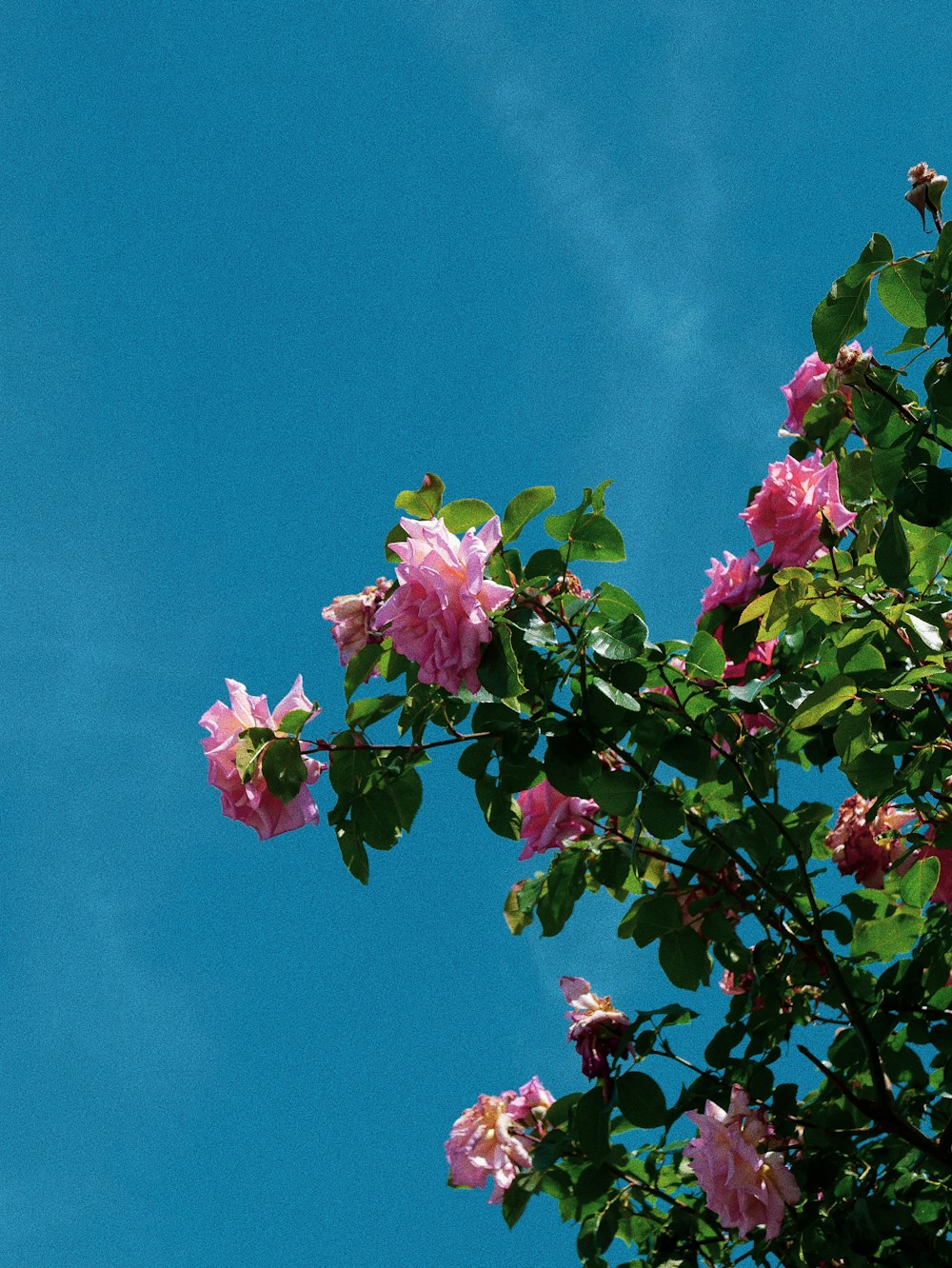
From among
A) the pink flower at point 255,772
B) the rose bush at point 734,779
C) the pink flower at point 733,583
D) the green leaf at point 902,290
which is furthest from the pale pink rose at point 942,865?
the pink flower at point 255,772

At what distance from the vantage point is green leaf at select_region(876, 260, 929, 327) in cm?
287

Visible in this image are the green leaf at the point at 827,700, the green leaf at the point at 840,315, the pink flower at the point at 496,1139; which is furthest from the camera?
the pink flower at the point at 496,1139

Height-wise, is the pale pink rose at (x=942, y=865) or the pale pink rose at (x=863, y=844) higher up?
the pale pink rose at (x=863, y=844)

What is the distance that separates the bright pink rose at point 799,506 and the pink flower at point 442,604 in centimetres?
86

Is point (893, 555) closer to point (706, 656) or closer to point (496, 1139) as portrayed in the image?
point (706, 656)

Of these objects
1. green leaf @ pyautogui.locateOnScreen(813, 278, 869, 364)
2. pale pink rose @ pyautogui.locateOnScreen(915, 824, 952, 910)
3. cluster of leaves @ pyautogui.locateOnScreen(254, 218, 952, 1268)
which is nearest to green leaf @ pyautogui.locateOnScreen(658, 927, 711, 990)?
cluster of leaves @ pyautogui.locateOnScreen(254, 218, 952, 1268)

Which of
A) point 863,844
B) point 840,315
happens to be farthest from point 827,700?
point 863,844

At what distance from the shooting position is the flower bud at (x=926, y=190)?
2916mm

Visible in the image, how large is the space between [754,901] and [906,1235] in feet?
2.82

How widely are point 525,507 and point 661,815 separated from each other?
2.43 ft

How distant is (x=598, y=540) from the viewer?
2.80m

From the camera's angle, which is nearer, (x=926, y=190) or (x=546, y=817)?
(x=926, y=190)

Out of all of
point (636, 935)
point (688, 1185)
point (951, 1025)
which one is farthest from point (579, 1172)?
point (951, 1025)

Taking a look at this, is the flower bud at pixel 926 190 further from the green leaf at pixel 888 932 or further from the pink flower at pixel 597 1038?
the pink flower at pixel 597 1038
